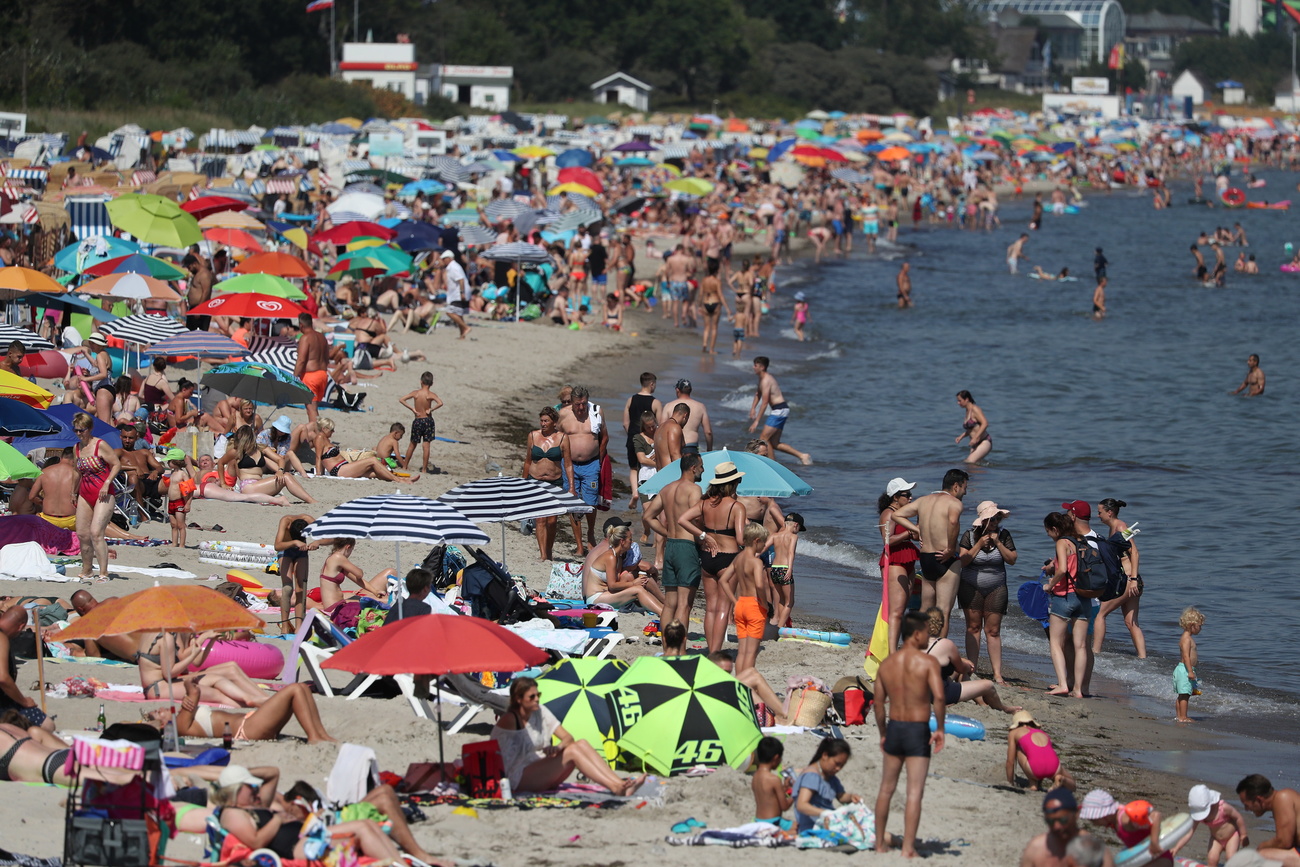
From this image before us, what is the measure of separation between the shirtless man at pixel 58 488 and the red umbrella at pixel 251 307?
18.2ft

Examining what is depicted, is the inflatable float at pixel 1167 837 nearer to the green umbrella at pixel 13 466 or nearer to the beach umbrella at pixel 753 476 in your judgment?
the beach umbrella at pixel 753 476

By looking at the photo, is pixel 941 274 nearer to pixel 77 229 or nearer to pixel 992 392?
pixel 992 392

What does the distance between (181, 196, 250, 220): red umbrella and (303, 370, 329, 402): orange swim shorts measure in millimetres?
7772

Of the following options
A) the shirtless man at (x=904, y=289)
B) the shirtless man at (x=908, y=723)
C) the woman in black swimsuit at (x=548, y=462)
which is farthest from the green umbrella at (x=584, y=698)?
the shirtless man at (x=904, y=289)

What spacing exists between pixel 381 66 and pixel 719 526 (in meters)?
62.5

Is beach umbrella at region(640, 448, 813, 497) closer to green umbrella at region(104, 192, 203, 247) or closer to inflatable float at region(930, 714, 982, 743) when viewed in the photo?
inflatable float at region(930, 714, 982, 743)

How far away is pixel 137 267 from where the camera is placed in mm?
17938

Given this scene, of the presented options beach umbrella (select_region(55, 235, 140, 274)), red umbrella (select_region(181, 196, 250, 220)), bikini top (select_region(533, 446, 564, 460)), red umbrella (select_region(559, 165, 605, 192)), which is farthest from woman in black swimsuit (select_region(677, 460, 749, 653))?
red umbrella (select_region(559, 165, 605, 192))

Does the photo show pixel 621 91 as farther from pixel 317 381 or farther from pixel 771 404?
pixel 771 404

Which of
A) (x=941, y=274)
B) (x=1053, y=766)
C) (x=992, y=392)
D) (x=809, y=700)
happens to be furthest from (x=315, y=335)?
(x=941, y=274)

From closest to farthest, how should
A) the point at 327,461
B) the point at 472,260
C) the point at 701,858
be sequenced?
the point at 701,858 < the point at 327,461 < the point at 472,260

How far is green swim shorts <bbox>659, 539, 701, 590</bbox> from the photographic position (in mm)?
9867

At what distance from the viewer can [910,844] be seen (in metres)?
6.88

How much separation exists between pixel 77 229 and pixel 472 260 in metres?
7.40
